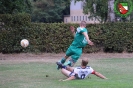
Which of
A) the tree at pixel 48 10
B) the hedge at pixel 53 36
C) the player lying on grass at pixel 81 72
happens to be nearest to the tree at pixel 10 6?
the hedge at pixel 53 36

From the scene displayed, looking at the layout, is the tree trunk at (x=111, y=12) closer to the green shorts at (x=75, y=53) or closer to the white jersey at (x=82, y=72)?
the green shorts at (x=75, y=53)

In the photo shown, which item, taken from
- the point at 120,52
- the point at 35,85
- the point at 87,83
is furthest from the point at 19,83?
the point at 120,52

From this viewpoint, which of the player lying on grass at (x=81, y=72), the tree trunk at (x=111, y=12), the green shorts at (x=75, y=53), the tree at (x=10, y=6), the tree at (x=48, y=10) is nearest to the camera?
the player lying on grass at (x=81, y=72)

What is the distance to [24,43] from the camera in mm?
23562

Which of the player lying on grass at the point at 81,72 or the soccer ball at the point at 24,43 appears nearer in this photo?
the player lying on grass at the point at 81,72

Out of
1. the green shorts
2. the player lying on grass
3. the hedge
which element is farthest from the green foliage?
the player lying on grass

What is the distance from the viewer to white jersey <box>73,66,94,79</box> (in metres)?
12.7

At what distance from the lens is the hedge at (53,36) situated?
2516cm

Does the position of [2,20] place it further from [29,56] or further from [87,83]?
[87,83]

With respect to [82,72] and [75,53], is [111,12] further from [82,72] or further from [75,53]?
[82,72]

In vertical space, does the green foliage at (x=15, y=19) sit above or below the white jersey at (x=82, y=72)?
above

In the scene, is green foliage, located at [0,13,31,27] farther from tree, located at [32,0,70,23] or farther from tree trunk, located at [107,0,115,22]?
tree, located at [32,0,70,23]

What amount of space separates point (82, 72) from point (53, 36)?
13.2 m

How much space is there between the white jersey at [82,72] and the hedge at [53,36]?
41.6 ft
